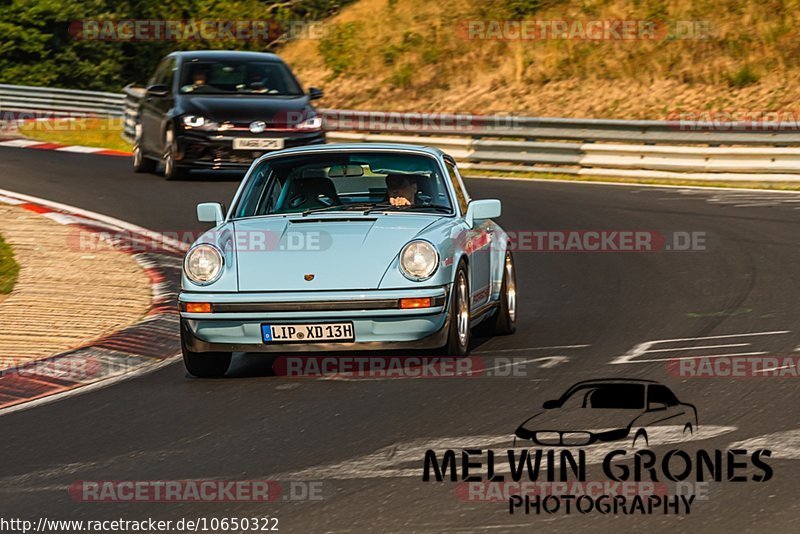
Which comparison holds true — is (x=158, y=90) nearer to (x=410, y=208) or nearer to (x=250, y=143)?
(x=250, y=143)

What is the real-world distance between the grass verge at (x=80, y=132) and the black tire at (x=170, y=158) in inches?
241

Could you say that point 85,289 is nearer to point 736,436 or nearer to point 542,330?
point 542,330

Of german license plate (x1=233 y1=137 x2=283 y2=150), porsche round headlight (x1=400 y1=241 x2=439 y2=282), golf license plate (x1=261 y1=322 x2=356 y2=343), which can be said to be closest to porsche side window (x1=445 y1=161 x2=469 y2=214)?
porsche round headlight (x1=400 y1=241 x2=439 y2=282)

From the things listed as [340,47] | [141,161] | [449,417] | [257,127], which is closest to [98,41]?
[340,47]

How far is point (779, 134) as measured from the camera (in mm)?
20625

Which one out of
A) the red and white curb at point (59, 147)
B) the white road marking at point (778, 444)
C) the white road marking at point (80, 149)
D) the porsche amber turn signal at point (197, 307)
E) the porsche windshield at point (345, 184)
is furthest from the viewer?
the red and white curb at point (59, 147)

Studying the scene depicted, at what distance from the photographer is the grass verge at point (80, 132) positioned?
1064 inches

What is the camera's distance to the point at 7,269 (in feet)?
41.5

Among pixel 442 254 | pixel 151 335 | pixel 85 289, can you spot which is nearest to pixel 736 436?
→ pixel 442 254

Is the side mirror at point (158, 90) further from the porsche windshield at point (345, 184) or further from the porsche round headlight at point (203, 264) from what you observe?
the porsche round headlight at point (203, 264)

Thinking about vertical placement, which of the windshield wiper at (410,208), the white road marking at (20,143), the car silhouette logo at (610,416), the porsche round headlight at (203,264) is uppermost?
the windshield wiper at (410,208)

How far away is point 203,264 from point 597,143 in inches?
572

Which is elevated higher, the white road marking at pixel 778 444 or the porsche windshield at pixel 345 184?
the porsche windshield at pixel 345 184

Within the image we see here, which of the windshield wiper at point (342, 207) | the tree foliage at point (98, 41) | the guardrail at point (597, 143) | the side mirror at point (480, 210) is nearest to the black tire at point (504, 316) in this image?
the side mirror at point (480, 210)
